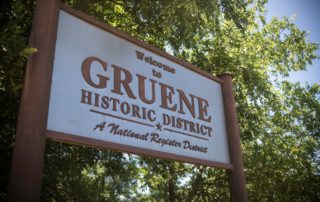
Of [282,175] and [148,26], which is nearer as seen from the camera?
[148,26]

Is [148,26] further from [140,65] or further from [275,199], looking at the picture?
[275,199]

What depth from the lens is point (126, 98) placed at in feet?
11.1

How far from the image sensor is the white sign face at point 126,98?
296 cm

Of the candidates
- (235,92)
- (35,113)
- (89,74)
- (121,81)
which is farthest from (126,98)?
(235,92)

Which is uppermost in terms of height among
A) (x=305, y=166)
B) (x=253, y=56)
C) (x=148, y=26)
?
(x=253, y=56)

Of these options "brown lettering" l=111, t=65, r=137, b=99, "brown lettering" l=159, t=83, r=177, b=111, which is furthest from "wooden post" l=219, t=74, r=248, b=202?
"brown lettering" l=111, t=65, r=137, b=99

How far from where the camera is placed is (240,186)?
439 centimetres

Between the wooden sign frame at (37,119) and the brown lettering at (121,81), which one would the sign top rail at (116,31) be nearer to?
the wooden sign frame at (37,119)

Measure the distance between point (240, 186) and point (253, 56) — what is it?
8002 millimetres

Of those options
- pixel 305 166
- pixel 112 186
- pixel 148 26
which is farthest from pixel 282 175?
pixel 112 186

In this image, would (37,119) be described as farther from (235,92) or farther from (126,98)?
(235,92)

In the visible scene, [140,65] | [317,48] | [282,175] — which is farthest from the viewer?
[282,175]

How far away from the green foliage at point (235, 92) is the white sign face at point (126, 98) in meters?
0.44

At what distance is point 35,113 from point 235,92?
8570mm
